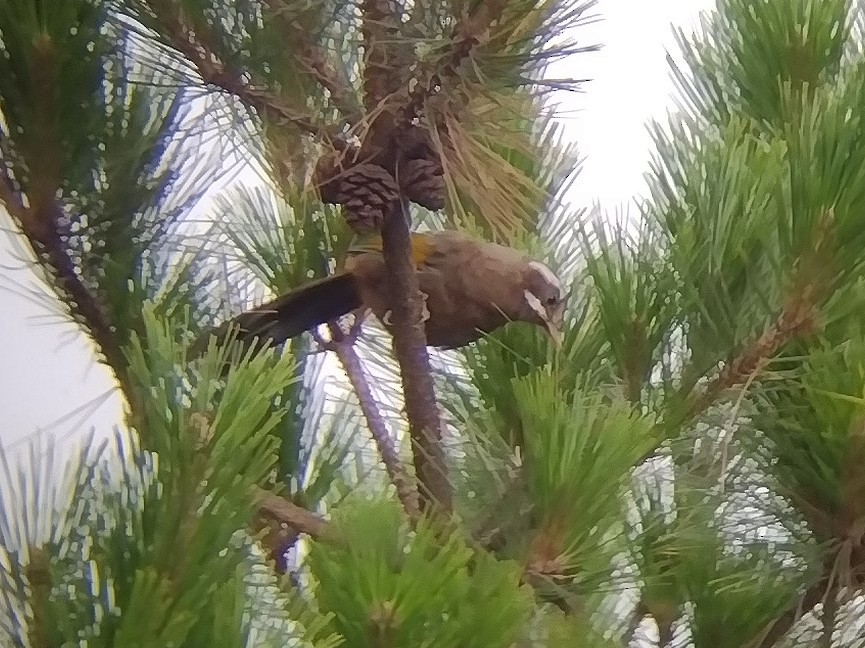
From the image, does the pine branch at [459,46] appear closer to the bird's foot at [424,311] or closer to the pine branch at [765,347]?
the bird's foot at [424,311]

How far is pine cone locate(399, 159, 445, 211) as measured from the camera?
407 mm

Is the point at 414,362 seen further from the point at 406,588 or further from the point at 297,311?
the point at 406,588

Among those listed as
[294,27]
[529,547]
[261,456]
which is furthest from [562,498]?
[294,27]

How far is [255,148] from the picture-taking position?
538 millimetres

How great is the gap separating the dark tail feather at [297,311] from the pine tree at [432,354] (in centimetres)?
4

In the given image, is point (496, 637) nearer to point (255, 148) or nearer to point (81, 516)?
point (81, 516)

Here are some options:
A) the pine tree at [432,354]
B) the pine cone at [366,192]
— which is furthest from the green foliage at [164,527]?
the pine cone at [366,192]

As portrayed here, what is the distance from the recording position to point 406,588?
29 centimetres

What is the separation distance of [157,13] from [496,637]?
0.96 ft

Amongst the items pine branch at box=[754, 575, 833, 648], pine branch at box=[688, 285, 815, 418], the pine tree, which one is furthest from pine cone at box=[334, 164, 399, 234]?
pine branch at box=[754, 575, 833, 648]

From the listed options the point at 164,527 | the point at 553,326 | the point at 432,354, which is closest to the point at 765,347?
the point at 553,326

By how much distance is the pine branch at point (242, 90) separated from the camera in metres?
0.41

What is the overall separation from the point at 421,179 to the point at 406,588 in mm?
→ 188

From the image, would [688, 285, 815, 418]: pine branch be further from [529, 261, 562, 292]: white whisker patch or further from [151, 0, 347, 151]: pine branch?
[151, 0, 347, 151]: pine branch
